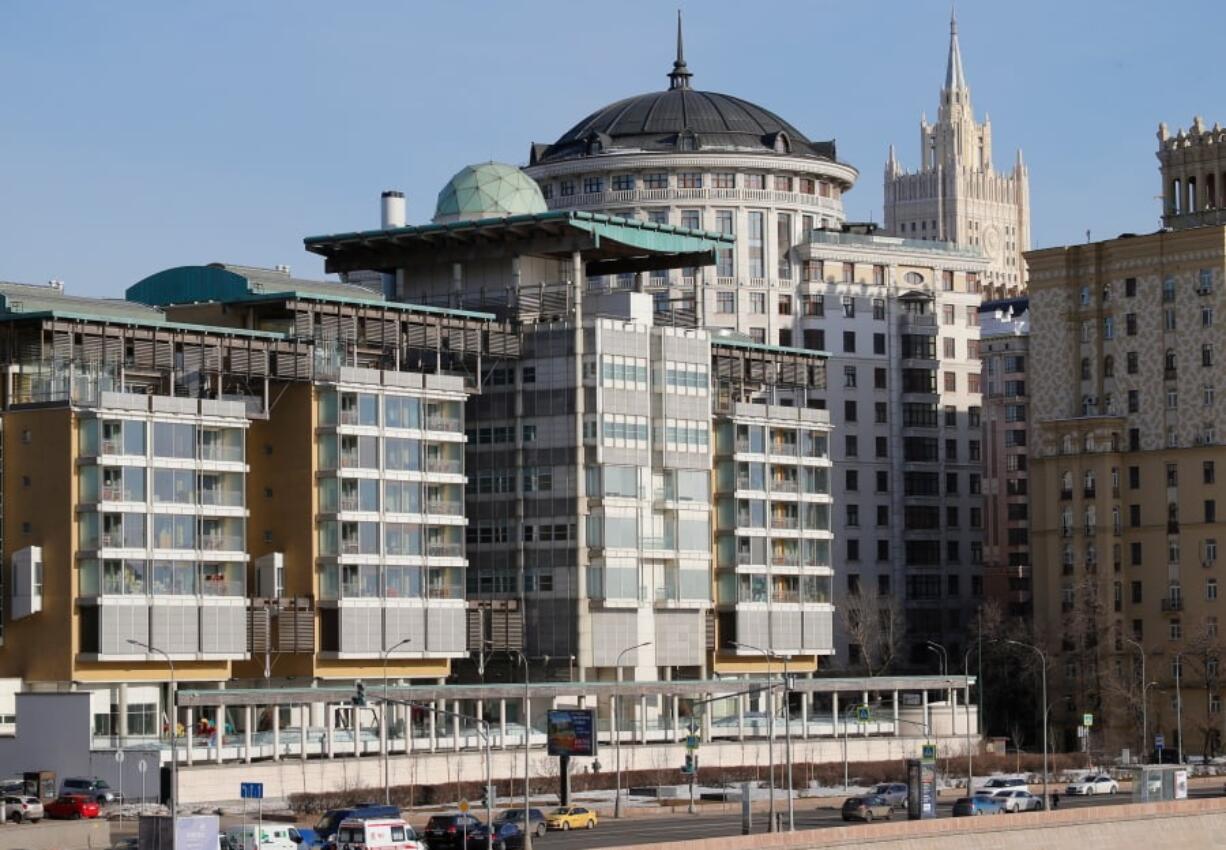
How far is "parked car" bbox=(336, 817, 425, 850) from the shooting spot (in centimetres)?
11331

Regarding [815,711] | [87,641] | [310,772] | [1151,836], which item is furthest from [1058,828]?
[815,711]

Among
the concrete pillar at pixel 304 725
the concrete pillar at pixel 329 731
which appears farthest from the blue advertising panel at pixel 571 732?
the concrete pillar at pixel 304 725

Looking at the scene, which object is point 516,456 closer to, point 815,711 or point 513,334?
point 513,334

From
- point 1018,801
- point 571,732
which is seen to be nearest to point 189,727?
point 571,732

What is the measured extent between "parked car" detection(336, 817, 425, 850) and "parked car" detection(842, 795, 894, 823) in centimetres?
2959

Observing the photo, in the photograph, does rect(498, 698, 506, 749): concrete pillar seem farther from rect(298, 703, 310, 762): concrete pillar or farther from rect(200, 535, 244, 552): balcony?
rect(200, 535, 244, 552): balcony

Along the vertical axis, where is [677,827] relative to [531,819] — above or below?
below

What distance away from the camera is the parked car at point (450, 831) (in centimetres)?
11969

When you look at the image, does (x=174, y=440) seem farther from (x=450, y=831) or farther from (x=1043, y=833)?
(x=1043, y=833)

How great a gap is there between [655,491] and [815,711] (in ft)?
85.0

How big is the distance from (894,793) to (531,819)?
76.0ft

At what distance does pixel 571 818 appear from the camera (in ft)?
436

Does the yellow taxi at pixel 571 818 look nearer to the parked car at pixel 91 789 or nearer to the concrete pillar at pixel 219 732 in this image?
the concrete pillar at pixel 219 732

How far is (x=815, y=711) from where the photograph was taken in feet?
644
